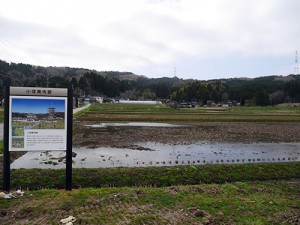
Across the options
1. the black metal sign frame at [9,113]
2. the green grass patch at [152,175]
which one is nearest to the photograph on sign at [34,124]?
the black metal sign frame at [9,113]

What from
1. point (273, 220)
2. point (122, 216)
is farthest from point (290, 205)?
point (122, 216)

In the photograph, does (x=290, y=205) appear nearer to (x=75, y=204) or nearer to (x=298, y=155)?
(x=75, y=204)

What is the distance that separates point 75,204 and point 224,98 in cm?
14153

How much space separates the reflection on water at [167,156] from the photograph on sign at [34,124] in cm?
502

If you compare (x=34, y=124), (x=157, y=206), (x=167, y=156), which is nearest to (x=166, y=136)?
(x=167, y=156)

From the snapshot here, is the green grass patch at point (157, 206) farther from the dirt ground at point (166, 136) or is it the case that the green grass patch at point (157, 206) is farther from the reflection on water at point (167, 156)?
the dirt ground at point (166, 136)

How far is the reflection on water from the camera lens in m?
14.5

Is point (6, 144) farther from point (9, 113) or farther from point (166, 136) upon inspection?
point (166, 136)

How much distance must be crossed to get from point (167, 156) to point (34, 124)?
959 cm

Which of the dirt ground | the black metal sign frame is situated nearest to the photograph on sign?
the black metal sign frame

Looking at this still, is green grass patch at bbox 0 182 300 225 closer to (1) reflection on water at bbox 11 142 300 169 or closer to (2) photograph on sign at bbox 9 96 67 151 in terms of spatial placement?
(2) photograph on sign at bbox 9 96 67 151

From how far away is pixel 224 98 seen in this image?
472 feet

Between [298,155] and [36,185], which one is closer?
[36,185]

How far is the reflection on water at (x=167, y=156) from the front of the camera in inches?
571
